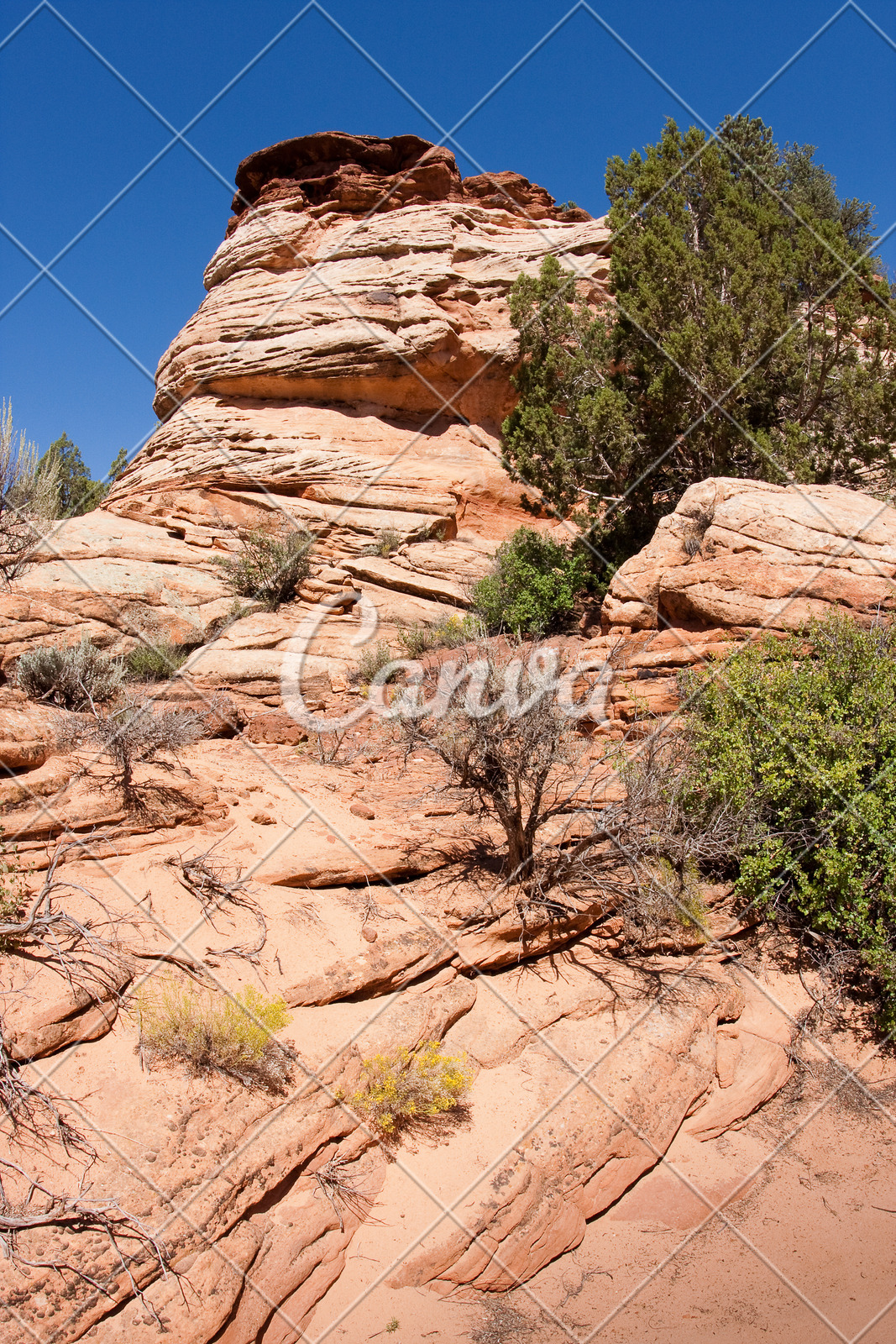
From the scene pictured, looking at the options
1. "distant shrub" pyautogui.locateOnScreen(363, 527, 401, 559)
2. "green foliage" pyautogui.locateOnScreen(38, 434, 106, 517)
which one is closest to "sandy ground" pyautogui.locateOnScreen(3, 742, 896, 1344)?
"distant shrub" pyautogui.locateOnScreen(363, 527, 401, 559)

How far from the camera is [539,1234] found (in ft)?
12.9

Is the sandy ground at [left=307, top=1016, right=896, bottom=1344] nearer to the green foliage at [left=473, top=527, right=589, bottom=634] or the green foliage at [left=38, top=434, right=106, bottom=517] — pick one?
the green foliage at [left=473, top=527, right=589, bottom=634]

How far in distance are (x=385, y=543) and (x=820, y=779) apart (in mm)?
8663

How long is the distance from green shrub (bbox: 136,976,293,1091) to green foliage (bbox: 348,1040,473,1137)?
0.45 meters

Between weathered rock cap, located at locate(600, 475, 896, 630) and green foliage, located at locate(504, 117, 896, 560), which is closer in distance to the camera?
weathered rock cap, located at locate(600, 475, 896, 630)

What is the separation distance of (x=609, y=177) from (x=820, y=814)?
1084cm

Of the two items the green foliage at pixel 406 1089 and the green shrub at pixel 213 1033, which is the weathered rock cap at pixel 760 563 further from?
the green shrub at pixel 213 1033

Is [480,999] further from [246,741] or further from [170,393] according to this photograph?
[170,393]

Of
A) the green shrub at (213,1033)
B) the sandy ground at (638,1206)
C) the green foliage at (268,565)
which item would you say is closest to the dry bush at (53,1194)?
the sandy ground at (638,1206)

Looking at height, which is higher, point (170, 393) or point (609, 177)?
point (609, 177)

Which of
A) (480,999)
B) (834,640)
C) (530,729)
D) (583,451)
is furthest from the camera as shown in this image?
(583,451)

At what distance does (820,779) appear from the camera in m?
5.53

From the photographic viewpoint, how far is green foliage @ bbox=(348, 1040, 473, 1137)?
13.4ft

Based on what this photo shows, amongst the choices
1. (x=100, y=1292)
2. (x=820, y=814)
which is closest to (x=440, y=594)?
(x=820, y=814)
